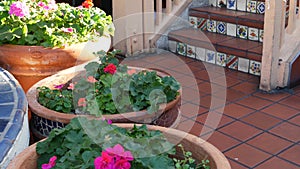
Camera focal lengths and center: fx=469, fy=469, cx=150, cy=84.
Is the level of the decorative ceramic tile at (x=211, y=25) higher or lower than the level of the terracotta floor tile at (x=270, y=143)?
higher

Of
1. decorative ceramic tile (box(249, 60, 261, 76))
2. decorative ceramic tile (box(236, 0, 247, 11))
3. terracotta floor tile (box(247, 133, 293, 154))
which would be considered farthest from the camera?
decorative ceramic tile (box(236, 0, 247, 11))

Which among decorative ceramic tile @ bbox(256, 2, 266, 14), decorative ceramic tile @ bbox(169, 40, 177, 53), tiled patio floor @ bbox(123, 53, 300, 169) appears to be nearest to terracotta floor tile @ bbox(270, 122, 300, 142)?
tiled patio floor @ bbox(123, 53, 300, 169)

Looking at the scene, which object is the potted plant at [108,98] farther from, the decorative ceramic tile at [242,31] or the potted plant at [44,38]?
the decorative ceramic tile at [242,31]

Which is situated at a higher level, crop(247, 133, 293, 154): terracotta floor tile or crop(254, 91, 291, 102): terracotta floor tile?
crop(254, 91, 291, 102): terracotta floor tile

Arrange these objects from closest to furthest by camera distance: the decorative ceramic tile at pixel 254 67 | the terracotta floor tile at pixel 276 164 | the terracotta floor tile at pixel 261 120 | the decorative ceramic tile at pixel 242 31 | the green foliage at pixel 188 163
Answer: the green foliage at pixel 188 163
the terracotta floor tile at pixel 276 164
the terracotta floor tile at pixel 261 120
the decorative ceramic tile at pixel 254 67
the decorative ceramic tile at pixel 242 31

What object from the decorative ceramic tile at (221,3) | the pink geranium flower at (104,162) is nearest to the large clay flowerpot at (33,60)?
the pink geranium flower at (104,162)

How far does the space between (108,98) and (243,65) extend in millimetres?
2182

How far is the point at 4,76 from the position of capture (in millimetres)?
2496

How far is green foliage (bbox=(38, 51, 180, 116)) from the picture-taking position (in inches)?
96.0

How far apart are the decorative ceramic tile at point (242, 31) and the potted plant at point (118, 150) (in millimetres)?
2809

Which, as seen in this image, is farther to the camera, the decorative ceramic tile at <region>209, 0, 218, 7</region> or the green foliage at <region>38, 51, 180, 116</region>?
the decorative ceramic tile at <region>209, 0, 218, 7</region>

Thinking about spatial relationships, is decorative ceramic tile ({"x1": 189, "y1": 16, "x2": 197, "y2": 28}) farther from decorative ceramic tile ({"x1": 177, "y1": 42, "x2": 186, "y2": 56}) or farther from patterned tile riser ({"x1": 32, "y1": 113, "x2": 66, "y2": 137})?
patterned tile riser ({"x1": 32, "y1": 113, "x2": 66, "y2": 137})

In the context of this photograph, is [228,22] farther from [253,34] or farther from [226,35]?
[253,34]

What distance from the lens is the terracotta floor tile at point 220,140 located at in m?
3.06
